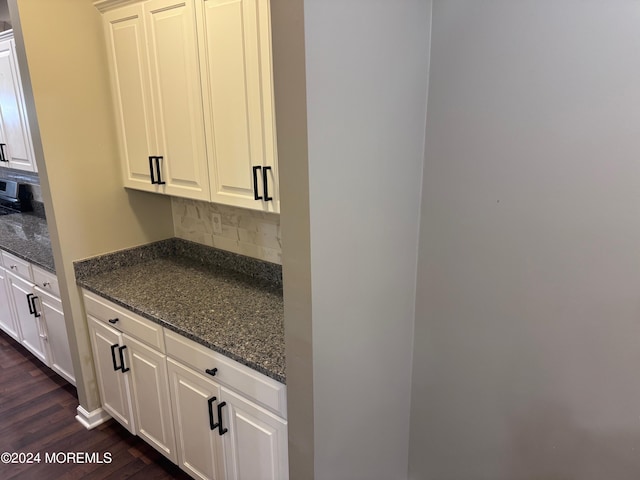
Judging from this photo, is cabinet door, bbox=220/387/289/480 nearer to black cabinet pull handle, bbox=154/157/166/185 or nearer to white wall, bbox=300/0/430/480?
white wall, bbox=300/0/430/480

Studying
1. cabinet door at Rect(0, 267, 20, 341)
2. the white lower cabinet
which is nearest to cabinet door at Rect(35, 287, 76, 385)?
the white lower cabinet

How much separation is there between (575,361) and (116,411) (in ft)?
7.12

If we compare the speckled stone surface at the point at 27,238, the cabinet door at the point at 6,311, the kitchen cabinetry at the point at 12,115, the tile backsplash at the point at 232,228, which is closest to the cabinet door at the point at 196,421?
the tile backsplash at the point at 232,228

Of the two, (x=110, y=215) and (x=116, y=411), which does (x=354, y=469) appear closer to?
(x=116, y=411)

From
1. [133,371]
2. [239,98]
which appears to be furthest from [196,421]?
[239,98]

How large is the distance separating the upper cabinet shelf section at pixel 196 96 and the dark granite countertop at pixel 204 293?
453 mm

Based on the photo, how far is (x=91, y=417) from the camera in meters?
2.41

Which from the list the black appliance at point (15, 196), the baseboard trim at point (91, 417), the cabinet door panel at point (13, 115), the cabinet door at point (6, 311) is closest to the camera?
the baseboard trim at point (91, 417)

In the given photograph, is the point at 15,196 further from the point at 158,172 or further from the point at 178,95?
the point at 178,95

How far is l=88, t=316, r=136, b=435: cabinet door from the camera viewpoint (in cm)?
213

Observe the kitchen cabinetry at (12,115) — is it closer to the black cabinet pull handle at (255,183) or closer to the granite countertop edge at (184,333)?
the granite countertop edge at (184,333)

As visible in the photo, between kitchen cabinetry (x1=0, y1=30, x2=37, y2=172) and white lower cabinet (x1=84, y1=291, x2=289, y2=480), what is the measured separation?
121 centimetres

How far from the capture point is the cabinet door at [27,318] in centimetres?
279

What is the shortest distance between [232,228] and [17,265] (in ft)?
5.25
